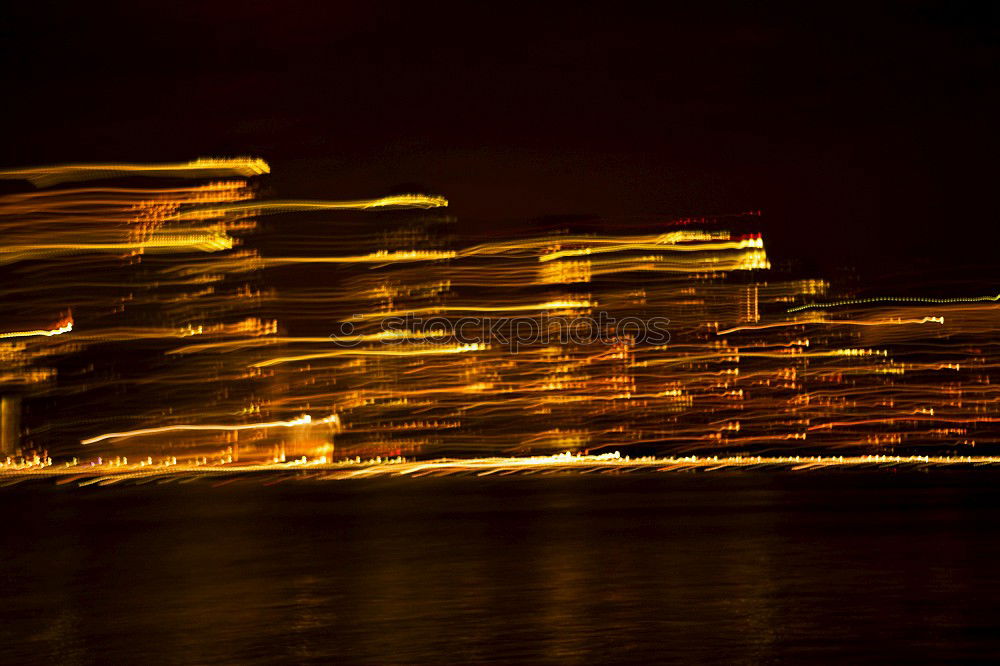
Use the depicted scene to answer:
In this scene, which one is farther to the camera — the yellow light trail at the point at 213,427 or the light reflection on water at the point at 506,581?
the yellow light trail at the point at 213,427

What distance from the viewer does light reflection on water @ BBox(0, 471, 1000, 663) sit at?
6648 millimetres

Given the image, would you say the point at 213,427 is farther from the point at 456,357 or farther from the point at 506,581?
the point at 506,581

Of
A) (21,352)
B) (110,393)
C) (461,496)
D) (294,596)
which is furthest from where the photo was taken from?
(110,393)

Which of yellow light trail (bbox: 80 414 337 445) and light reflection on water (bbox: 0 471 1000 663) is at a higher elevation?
yellow light trail (bbox: 80 414 337 445)

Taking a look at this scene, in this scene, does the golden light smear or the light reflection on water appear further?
the golden light smear

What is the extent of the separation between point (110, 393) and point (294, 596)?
1537 cm

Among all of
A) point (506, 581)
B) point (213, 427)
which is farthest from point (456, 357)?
point (506, 581)

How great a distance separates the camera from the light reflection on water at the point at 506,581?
665 centimetres

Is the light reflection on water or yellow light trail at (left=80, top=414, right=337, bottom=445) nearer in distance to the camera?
the light reflection on water

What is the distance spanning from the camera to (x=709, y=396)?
23.5 metres

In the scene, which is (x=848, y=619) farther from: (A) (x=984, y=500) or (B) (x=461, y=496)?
(B) (x=461, y=496)

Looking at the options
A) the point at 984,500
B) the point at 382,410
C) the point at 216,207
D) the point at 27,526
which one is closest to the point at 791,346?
the point at 382,410

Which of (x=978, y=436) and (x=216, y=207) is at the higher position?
(x=216, y=207)

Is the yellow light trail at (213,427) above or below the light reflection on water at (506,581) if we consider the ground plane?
above
